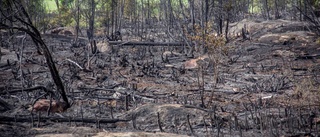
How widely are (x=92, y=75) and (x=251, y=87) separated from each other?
516 centimetres

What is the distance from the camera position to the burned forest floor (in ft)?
18.2

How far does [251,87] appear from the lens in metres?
9.16

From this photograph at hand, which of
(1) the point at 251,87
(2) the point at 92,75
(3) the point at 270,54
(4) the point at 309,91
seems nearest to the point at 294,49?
(3) the point at 270,54

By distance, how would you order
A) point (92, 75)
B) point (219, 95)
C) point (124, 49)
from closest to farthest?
1. point (219, 95)
2. point (92, 75)
3. point (124, 49)

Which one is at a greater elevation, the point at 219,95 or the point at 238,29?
the point at 238,29

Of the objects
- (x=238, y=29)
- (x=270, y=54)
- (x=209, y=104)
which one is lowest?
(x=209, y=104)

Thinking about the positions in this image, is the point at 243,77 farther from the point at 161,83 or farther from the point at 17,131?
the point at 17,131

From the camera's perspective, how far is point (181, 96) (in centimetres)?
848

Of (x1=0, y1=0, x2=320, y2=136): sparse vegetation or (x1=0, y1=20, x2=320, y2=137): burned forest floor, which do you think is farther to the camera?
(x1=0, y1=0, x2=320, y2=136): sparse vegetation

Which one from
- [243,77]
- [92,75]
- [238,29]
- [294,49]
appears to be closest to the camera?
[243,77]

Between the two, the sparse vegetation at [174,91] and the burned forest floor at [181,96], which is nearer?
the burned forest floor at [181,96]

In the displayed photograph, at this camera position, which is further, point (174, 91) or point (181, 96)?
point (174, 91)

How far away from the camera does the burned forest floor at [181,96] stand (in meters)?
5.56

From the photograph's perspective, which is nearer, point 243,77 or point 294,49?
point 243,77
